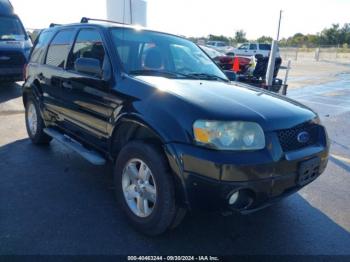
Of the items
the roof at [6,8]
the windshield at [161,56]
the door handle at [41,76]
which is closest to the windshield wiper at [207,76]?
Result: the windshield at [161,56]

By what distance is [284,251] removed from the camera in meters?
2.92

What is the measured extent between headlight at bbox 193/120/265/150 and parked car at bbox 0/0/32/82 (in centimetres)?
999

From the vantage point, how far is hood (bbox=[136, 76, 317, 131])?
2.67 meters

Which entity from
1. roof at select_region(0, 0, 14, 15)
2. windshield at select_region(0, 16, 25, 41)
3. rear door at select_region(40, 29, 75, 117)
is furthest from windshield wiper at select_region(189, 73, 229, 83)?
roof at select_region(0, 0, 14, 15)

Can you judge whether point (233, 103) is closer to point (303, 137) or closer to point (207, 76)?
point (303, 137)

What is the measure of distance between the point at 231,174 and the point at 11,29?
11.4 m

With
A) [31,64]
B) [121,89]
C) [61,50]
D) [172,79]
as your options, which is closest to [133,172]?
[121,89]

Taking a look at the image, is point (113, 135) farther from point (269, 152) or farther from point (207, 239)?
point (269, 152)

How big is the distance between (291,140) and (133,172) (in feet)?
4.68

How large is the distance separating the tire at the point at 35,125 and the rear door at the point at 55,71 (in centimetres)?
43

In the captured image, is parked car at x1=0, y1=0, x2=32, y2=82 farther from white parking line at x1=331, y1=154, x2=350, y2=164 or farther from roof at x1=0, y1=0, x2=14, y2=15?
white parking line at x1=331, y1=154, x2=350, y2=164

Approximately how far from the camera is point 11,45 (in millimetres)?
10859

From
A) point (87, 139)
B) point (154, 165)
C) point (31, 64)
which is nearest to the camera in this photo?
point (154, 165)

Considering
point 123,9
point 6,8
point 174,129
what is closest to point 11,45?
point 6,8
